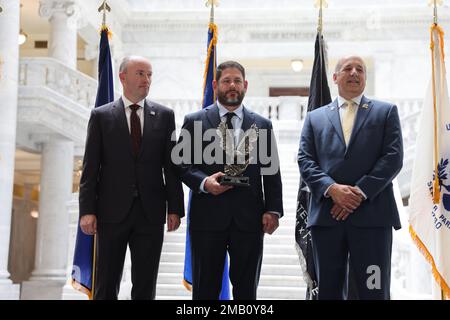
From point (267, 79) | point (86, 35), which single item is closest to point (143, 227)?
point (86, 35)

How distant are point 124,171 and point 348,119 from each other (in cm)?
162

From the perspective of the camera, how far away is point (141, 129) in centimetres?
505

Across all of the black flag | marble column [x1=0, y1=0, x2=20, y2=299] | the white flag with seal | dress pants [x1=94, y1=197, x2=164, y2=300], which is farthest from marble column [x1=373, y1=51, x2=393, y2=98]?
dress pants [x1=94, y1=197, x2=164, y2=300]

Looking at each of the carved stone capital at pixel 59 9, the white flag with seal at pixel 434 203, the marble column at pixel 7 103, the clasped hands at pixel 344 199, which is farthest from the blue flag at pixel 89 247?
the carved stone capital at pixel 59 9

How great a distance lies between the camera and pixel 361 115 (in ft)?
16.0

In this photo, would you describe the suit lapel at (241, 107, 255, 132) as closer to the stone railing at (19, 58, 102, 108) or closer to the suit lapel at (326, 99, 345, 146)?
the suit lapel at (326, 99, 345, 146)

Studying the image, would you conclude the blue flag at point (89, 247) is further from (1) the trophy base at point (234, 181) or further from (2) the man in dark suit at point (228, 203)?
(1) the trophy base at point (234, 181)

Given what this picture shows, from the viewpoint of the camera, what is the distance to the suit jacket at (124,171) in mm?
4848

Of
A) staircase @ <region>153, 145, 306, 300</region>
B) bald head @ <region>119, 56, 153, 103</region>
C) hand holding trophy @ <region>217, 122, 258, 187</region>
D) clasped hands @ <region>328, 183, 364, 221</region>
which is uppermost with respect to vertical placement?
bald head @ <region>119, 56, 153, 103</region>

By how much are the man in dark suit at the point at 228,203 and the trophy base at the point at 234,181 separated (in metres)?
0.03

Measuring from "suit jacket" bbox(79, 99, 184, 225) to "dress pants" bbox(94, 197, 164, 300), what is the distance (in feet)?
0.19

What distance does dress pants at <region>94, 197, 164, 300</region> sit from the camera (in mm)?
4734

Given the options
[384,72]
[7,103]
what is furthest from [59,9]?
[384,72]

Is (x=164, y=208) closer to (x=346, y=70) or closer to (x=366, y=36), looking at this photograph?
(x=346, y=70)
